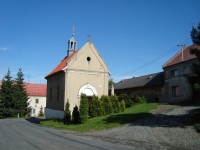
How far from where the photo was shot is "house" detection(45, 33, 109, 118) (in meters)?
30.9

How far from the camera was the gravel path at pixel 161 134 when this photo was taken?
1314 centimetres

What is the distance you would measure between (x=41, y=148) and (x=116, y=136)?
6.07 m

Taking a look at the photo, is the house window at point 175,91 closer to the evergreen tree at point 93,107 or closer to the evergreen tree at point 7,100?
the evergreen tree at point 93,107

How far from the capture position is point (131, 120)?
21.7 m

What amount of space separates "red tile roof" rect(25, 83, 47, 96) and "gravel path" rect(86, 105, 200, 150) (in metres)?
52.6

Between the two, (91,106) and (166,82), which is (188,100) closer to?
(166,82)

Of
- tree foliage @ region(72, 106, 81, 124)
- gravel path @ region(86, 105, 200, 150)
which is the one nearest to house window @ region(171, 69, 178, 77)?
gravel path @ region(86, 105, 200, 150)

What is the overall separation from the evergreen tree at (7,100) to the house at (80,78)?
19695mm

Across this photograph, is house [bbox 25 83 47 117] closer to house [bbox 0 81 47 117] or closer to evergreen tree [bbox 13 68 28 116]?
house [bbox 0 81 47 117]

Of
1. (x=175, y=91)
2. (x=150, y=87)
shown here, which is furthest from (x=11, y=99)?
(x=175, y=91)

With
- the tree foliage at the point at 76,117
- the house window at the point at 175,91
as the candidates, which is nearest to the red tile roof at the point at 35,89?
the house window at the point at 175,91

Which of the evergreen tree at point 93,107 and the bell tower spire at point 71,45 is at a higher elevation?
the bell tower spire at point 71,45

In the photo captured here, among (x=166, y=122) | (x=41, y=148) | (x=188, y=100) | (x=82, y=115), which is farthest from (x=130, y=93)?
(x=41, y=148)

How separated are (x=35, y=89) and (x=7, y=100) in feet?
65.3
